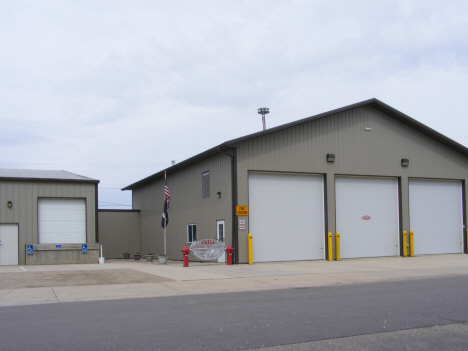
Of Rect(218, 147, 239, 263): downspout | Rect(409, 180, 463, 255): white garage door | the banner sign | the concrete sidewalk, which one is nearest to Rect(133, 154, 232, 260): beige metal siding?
Rect(218, 147, 239, 263): downspout

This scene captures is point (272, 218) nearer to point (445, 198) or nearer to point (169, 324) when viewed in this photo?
point (445, 198)

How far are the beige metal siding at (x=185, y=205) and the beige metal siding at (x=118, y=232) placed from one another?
76cm

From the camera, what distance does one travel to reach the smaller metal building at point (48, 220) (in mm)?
25828

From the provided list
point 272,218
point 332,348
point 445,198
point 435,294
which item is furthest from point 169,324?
point 445,198

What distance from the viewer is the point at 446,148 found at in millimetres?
27375

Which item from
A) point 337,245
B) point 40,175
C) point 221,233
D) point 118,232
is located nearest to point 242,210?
point 221,233

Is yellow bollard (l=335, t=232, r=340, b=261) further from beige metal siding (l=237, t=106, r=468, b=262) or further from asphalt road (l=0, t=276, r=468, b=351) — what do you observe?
asphalt road (l=0, t=276, r=468, b=351)

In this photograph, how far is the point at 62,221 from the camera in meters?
27.1

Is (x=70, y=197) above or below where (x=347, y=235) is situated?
above

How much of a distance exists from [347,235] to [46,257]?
15.2 meters

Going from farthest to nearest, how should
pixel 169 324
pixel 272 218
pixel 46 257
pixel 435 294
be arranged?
pixel 46 257, pixel 272 218, pixel 435 294, pixel 169 324

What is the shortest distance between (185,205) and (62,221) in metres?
6.63

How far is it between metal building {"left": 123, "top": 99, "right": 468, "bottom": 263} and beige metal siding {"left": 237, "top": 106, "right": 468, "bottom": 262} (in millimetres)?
48

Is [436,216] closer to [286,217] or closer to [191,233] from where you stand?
[286,217]
